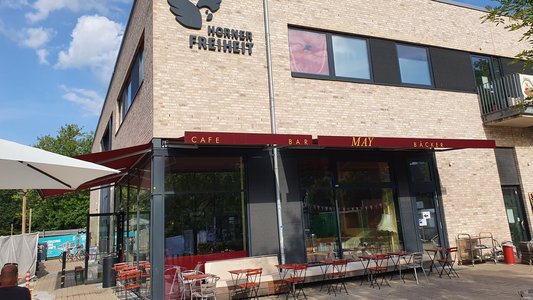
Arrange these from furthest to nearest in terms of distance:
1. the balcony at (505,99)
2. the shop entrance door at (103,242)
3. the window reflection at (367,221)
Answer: the shop entrance door at (103,242)
the balcony at (505,99)
the window reflection at (367,221)

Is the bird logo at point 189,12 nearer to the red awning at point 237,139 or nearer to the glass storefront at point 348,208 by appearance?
the red awning at point 237,139

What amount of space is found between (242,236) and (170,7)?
17.7ft

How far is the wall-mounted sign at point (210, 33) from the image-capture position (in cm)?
887

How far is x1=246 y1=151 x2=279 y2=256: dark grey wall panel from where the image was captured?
8602 mm

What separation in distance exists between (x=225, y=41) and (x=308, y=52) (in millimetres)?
Result: 2355

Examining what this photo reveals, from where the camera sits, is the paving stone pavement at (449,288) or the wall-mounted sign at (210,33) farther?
the wall-mounted sign at (210,33)

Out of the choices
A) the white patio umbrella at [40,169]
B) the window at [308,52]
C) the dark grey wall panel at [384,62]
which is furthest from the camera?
the dark grey wall panel at [384,62]

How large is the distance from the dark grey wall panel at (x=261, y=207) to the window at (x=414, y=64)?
210 inches

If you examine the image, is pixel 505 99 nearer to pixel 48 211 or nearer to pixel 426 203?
pixel 426 203

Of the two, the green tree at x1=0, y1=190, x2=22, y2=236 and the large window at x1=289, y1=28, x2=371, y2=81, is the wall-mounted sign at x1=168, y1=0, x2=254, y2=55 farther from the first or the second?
the green tree at x1=0, y1=190, x2=22, y2=236

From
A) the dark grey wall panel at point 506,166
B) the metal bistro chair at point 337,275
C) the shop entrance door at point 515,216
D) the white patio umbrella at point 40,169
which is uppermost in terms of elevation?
the dark grey wall panel at point 506,166

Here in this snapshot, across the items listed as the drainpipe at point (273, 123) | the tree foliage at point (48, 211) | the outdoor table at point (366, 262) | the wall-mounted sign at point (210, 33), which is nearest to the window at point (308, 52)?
the drainpipe at point (273, 123)

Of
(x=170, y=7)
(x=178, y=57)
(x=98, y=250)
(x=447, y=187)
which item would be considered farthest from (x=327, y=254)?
(x=98, y=250)

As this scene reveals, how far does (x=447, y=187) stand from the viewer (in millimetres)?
11242
